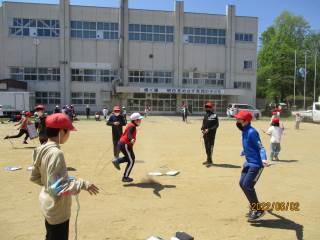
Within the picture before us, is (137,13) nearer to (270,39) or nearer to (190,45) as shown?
(190,45)

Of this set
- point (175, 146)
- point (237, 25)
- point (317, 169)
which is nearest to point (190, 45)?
point (237, 25)

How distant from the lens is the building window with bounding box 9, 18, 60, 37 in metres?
49.1

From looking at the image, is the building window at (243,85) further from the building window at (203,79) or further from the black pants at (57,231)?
the black pants at (57,231)

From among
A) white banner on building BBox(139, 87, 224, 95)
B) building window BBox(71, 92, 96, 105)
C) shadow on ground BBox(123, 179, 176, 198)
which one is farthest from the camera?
building window BBox(71, 92, 96, 105)

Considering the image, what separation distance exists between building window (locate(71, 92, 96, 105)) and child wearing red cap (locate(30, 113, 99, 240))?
4823 cm

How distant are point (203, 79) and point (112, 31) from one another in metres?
14.4

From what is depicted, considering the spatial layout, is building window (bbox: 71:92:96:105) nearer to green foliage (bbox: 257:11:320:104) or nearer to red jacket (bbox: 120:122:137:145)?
green foliage (bbox: 257:11:320:104)

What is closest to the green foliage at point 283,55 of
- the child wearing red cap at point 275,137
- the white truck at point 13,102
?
the white truck at point 13,102

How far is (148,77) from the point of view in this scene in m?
52.1

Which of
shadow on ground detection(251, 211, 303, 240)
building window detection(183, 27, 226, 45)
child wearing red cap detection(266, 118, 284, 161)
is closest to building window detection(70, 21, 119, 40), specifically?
building window detection(183, 27, 226, 45)

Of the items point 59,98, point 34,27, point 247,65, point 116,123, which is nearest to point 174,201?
point 116,123

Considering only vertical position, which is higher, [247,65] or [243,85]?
[247,65]

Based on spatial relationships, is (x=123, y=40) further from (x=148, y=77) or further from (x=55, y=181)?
(x=55, y=181)
